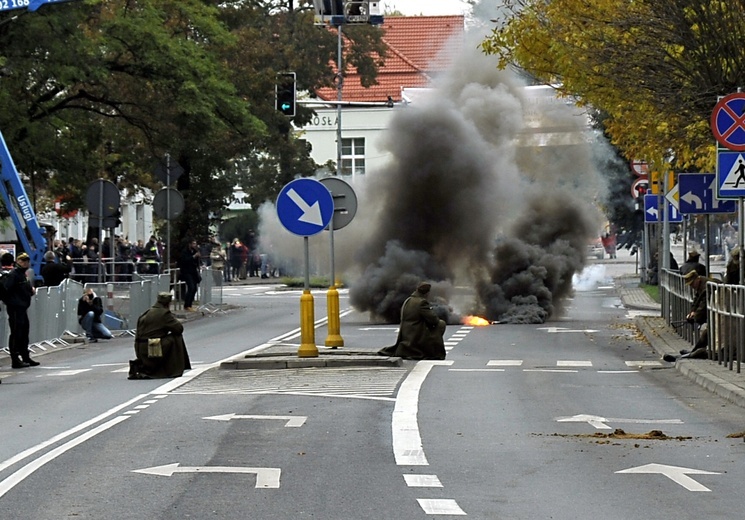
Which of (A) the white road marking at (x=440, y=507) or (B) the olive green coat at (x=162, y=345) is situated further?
(B) the olive green coat at (x=162, y=345)

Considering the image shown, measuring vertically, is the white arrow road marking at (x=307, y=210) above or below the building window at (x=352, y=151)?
below

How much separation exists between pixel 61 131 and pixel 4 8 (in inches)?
400

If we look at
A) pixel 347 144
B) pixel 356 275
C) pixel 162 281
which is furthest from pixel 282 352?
pixel 347 144

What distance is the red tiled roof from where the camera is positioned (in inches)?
1490

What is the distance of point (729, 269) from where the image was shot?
21.2 metres

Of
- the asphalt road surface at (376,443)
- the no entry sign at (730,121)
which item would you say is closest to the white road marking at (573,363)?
the asphalt road surface at (376,443)

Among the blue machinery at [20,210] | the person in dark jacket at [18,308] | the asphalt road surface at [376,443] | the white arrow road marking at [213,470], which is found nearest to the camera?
the asphalt road surface at [376,443]

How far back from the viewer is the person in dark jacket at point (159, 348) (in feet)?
61.2

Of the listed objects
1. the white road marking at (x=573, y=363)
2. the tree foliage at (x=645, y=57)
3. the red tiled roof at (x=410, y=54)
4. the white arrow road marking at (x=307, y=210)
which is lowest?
the white road marking at (x=573, y=363)

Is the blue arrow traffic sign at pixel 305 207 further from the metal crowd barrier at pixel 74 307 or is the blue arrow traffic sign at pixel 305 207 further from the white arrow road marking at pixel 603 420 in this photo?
the white arrow road marking at pixel 603 420

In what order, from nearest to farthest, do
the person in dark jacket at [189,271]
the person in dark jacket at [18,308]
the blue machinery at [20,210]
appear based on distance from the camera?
the person in dark jacket at [18,308] < the blue machinery at [20,210] < the person in dark jacket at [189,271]

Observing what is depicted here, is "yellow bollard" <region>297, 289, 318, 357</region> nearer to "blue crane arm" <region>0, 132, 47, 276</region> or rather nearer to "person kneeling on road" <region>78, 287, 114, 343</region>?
"person kneeling on road" <region>78, 287, 114, 343</region>

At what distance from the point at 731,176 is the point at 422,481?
9.12 metres

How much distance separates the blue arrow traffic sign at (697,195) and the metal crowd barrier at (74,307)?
1098 cm
